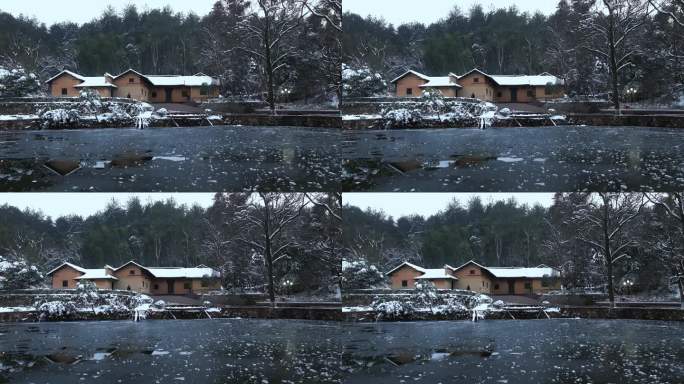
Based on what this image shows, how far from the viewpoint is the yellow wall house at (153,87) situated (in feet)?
35.4

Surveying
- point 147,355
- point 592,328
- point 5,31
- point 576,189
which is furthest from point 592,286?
point 5,31

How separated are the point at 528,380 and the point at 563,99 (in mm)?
3386

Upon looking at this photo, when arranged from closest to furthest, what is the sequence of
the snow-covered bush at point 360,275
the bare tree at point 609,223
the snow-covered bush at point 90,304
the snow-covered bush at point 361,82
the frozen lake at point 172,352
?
the frozen lake at point 172,352 → the snow-covered bush at point 361,82 → the snow-covered bush at point 360,275 → the bare tree at point 609,223 → the snow-covered bush at point 90,304

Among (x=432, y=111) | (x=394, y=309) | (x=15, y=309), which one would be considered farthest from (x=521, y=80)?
(x=15, y=309)

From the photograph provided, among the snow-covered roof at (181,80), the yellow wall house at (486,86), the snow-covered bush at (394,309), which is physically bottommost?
the snow-covered bush at (394,309)

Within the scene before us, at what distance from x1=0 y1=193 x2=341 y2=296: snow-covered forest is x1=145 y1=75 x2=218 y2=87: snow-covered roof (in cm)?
142

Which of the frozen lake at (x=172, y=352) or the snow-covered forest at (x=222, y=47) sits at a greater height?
the snow-covered forest at (x=222, y=47)

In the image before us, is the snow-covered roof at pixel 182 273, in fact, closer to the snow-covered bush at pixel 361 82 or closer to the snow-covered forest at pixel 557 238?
the snow-covered forest at pixel 557 238

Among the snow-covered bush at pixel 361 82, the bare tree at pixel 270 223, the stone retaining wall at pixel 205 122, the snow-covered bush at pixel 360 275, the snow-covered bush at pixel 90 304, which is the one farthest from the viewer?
the snow-covered bush at pixel 90 304

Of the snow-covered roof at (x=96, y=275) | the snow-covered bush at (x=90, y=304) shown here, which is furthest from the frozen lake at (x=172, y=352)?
the snow-covered roof at (x=96, y=275)

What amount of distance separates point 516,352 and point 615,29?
4.23m

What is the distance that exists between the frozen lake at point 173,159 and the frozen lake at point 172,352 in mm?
2006

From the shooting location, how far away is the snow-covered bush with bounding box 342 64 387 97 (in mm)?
10539

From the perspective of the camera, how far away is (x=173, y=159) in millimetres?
10430
